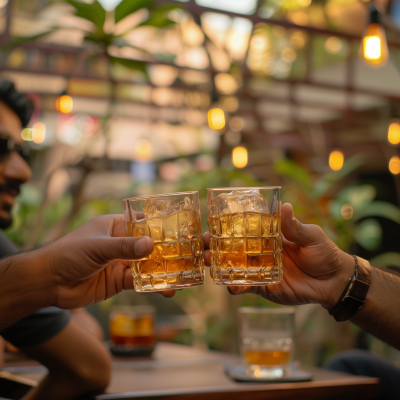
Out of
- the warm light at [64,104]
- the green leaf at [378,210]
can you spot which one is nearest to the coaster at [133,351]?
the warm light at [64,104]

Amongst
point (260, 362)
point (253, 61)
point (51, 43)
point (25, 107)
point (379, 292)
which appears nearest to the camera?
point (379, 292)

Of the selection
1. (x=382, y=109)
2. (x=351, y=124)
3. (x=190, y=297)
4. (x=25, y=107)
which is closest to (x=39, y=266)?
(x=25, y=107)

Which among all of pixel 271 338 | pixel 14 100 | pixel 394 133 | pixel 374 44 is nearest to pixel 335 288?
pixel 271 338

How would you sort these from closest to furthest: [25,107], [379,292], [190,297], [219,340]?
[379,292], [25,107], [219,340], [190,297]

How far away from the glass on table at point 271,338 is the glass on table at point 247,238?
0.42 meters

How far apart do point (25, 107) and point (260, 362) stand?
157 cm

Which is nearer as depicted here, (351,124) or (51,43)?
(51,43)

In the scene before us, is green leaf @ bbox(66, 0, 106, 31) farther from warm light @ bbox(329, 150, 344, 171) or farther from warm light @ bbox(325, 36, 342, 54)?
warm light @ bbox(325, 36, 342, 54)

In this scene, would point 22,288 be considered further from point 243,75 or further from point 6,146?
point 243,75

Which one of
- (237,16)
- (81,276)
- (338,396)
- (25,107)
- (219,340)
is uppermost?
(237,16)

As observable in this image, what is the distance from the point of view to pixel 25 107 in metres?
2.25

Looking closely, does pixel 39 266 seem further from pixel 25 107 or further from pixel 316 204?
pixel 316 204

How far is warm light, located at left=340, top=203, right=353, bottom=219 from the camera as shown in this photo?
14.6ft

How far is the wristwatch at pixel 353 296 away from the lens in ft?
4.43
